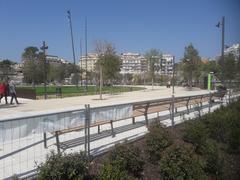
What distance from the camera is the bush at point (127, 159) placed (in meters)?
5.32

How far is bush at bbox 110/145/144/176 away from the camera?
532 centimetres

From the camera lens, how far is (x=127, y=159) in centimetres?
544

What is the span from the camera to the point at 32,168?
5656 millimetres

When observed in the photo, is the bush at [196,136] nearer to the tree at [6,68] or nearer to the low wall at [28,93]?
the low wall at [28,93]

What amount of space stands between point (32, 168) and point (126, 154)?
171 centimetres

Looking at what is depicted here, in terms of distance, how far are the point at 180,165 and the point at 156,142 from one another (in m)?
1.30

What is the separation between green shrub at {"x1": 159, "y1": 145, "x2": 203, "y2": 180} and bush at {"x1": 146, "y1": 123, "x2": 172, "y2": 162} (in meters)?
0.83

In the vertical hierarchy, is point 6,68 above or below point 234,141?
above

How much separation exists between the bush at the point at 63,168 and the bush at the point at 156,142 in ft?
6.60

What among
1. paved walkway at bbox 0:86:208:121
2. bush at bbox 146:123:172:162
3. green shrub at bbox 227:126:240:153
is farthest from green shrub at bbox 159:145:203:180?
paved walkway at bbox 0:86:208:121

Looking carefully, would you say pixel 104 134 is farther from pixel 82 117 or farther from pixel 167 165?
pixel 167 165

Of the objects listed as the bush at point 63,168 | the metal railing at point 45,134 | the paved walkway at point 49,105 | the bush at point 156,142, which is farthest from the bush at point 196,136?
the paved walkway at point 49,105

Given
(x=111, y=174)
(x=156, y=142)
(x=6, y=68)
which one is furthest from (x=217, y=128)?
(x=6, y=68)

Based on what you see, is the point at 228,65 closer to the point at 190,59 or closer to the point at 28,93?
the point at 28,93
